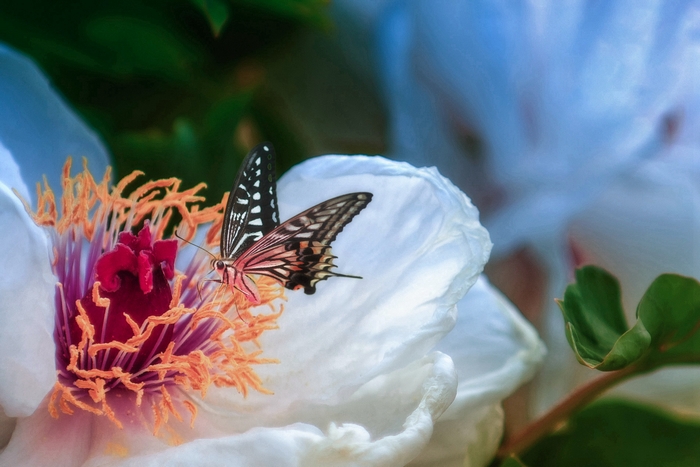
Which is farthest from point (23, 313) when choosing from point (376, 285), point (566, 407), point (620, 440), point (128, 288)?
point (620, 440)

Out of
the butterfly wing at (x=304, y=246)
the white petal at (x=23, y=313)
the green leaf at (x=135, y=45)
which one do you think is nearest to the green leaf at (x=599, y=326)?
the butterfly wing at (x=304, y=246)

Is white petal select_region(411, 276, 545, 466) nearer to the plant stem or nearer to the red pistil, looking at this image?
the plant stem

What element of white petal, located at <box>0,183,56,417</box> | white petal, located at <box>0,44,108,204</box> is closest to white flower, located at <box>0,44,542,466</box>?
white petal, located at <box>0,183,56,417</box>

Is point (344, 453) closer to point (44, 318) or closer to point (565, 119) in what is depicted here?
point (44, 318)

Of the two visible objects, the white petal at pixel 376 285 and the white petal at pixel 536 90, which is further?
the white petal at pixel 536 90

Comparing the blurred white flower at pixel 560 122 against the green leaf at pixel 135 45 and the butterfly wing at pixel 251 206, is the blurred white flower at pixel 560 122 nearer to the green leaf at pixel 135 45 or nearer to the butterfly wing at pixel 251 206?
the green leaf at pixel 135 45

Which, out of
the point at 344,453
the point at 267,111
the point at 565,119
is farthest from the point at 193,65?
the point at 344,453
